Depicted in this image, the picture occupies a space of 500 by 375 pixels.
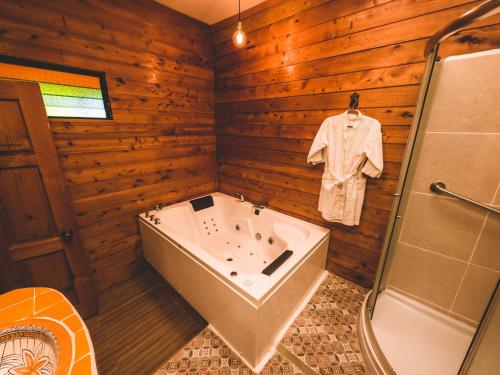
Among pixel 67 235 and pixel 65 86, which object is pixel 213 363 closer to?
pixel 67 235

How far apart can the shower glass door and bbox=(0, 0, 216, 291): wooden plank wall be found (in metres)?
2.22

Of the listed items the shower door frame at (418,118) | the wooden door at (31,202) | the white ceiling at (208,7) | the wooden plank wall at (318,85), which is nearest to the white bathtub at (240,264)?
the wooden plank wall at (318,85)

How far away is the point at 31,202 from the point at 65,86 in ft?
3.17

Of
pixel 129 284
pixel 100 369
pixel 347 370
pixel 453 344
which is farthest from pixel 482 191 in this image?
pixel 129 284

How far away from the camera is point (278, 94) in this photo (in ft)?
6.89

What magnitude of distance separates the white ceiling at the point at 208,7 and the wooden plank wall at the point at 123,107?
0.09 m

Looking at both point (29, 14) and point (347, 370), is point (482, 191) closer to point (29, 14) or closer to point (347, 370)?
point (347, 370)

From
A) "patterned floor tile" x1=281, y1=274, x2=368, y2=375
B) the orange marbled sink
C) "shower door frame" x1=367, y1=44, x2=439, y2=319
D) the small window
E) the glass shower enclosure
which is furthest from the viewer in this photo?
the small window

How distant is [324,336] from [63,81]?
2.84 metres

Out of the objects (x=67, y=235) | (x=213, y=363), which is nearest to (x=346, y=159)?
(x=213, y=363)

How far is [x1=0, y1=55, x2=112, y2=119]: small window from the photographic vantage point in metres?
1.49

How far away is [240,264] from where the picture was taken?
7.20 feet

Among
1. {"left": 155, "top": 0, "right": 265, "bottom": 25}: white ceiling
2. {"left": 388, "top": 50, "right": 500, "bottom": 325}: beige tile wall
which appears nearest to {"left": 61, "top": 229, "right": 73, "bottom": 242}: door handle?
{"left": 155, "top": 0, "right": 265, "bottom": 25}: white ceiling

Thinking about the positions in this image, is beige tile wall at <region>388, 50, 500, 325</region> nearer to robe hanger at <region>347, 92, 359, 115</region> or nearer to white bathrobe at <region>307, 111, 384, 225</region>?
white bathrobe at <region>307, 111, 384, 225</region>
